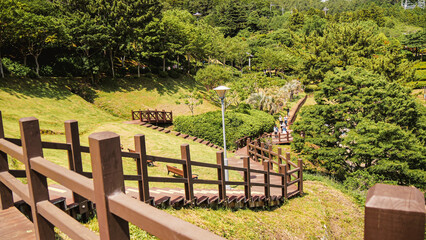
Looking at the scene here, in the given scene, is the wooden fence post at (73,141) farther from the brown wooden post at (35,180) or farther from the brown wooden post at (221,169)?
the brown wooden post at (221,169)

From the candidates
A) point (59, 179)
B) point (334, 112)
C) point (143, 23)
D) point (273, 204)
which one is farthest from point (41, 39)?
point (59, 179)

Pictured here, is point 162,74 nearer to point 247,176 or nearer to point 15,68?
point 15,68

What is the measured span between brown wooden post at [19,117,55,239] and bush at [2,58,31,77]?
27863 millimetres

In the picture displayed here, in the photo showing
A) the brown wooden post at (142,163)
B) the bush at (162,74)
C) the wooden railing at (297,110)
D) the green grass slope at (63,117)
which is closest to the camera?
the brown wooden post at (142,163)

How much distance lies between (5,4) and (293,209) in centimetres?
2671

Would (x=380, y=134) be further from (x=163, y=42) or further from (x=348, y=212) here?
(x=163, y=42)

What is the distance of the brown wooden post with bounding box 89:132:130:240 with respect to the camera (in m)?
1.33

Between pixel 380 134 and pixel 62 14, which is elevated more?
pixel 62 14

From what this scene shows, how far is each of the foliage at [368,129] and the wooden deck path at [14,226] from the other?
1636cm

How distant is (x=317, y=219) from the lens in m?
7.93

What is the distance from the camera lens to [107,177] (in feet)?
4.50

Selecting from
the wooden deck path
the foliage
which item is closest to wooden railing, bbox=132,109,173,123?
the foliage

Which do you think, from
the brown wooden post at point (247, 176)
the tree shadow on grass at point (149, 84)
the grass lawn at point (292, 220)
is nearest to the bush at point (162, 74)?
the tree shadow on grass at point (149, 84)

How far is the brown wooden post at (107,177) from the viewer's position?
1.33 metres
